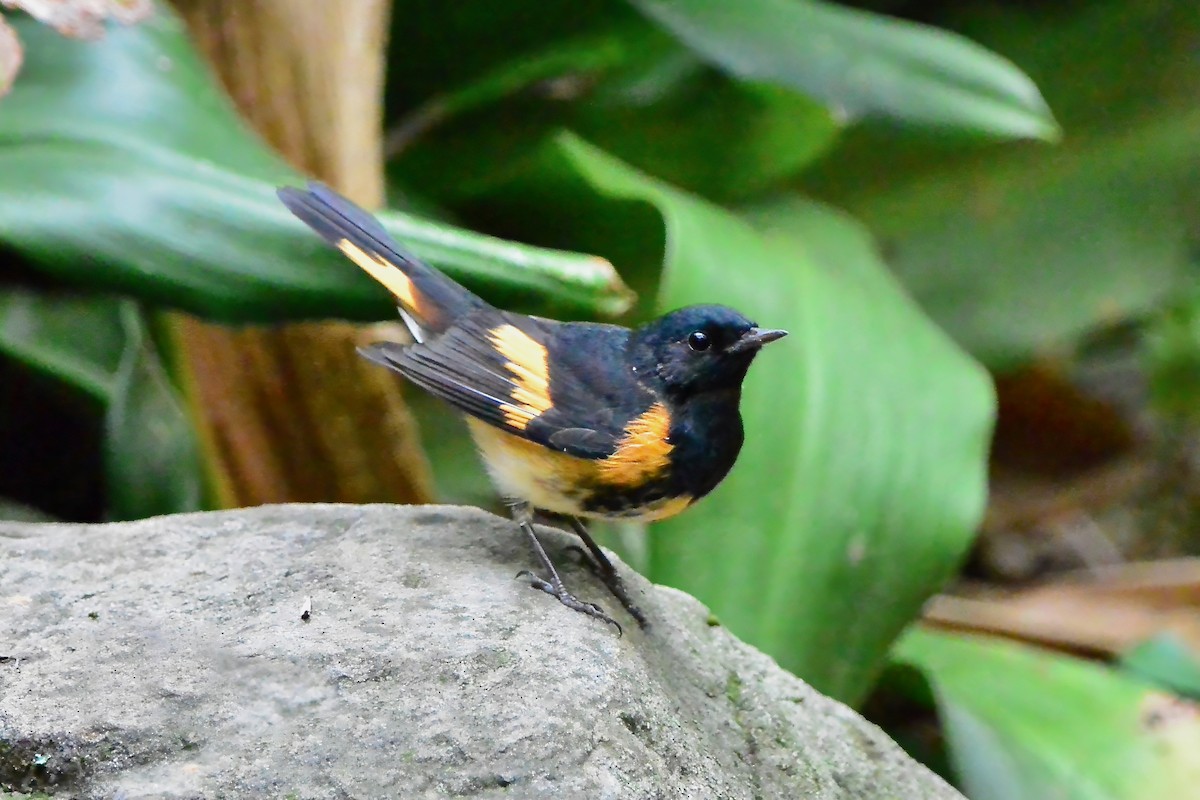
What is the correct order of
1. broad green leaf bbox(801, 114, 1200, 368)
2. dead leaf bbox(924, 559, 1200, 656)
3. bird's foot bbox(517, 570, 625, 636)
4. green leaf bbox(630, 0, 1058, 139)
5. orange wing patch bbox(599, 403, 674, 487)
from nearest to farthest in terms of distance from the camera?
bird's foot bbox(517, 570, 625, 636)
orange wing patch bbox(599, 403, 674, 487)
green leaf bbox(630, 0, 1058, 139)
dead leaf bbox(924, 559, 1200, 656)
broad green leaf bbox(801, 114, 1200, 368)

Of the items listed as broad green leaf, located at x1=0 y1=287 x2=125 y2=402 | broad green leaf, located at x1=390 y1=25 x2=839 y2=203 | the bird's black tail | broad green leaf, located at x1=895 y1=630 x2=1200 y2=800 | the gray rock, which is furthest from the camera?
broad green leaf, located at x1=390 y1=25 x2=839 y2=203

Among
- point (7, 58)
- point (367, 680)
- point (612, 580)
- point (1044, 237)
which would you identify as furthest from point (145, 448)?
point (1044, 237)

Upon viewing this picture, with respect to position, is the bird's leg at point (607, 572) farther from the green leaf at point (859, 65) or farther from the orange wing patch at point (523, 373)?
the green leaf at point (859, 65)

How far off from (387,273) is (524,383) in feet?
0.94

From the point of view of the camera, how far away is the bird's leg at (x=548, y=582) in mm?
1398

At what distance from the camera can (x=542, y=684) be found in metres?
1.18

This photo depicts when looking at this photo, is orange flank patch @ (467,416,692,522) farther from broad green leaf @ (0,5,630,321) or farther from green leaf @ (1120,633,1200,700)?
green leaf @ (1120,633,1200,700)

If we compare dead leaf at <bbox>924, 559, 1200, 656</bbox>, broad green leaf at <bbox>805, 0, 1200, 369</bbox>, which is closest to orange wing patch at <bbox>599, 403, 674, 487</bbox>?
dead leaf at <bbox>924, 559, 1200, 656</bbox>

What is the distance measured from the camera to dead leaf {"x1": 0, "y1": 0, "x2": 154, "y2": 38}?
5.79 ft

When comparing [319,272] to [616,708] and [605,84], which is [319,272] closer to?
[616,708]

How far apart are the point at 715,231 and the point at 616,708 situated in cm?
145

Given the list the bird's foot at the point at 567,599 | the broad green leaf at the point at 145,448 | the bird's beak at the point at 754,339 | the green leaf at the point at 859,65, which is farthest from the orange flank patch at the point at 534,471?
the green leaf at the point at 859,65

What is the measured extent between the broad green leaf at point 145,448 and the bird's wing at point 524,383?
0.83 metres

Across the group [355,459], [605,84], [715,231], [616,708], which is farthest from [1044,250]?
[616,708]
